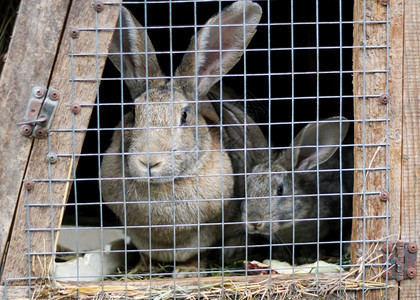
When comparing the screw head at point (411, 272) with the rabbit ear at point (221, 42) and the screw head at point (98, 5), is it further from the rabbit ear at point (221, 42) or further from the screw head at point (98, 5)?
the screw head at point (98, 5)

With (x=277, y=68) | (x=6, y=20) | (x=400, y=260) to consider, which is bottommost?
(x=400, y=260)

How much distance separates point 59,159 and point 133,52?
906 mm

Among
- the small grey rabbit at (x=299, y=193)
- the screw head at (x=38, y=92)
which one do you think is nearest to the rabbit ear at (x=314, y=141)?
the small grey rabbit at (x=299, y=193)

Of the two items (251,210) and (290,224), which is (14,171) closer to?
(251,210)

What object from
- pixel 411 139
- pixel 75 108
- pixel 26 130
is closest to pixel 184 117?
pixel 75 108

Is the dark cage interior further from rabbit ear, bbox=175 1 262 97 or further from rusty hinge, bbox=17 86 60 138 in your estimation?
rusty hinge, bbox=17 86 60 138

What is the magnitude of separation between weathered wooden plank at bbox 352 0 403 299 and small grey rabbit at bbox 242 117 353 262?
284 mm

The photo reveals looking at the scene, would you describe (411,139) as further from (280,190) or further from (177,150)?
(177,150)

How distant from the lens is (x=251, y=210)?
430 centimetres

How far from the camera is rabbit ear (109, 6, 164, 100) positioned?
388 cm

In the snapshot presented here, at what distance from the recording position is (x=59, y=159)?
140 inches

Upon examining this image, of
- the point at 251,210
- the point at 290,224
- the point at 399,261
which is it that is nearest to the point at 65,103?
the point at 251,210

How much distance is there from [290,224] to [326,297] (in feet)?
2.93

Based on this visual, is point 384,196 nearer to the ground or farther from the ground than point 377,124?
nearer to the ground
